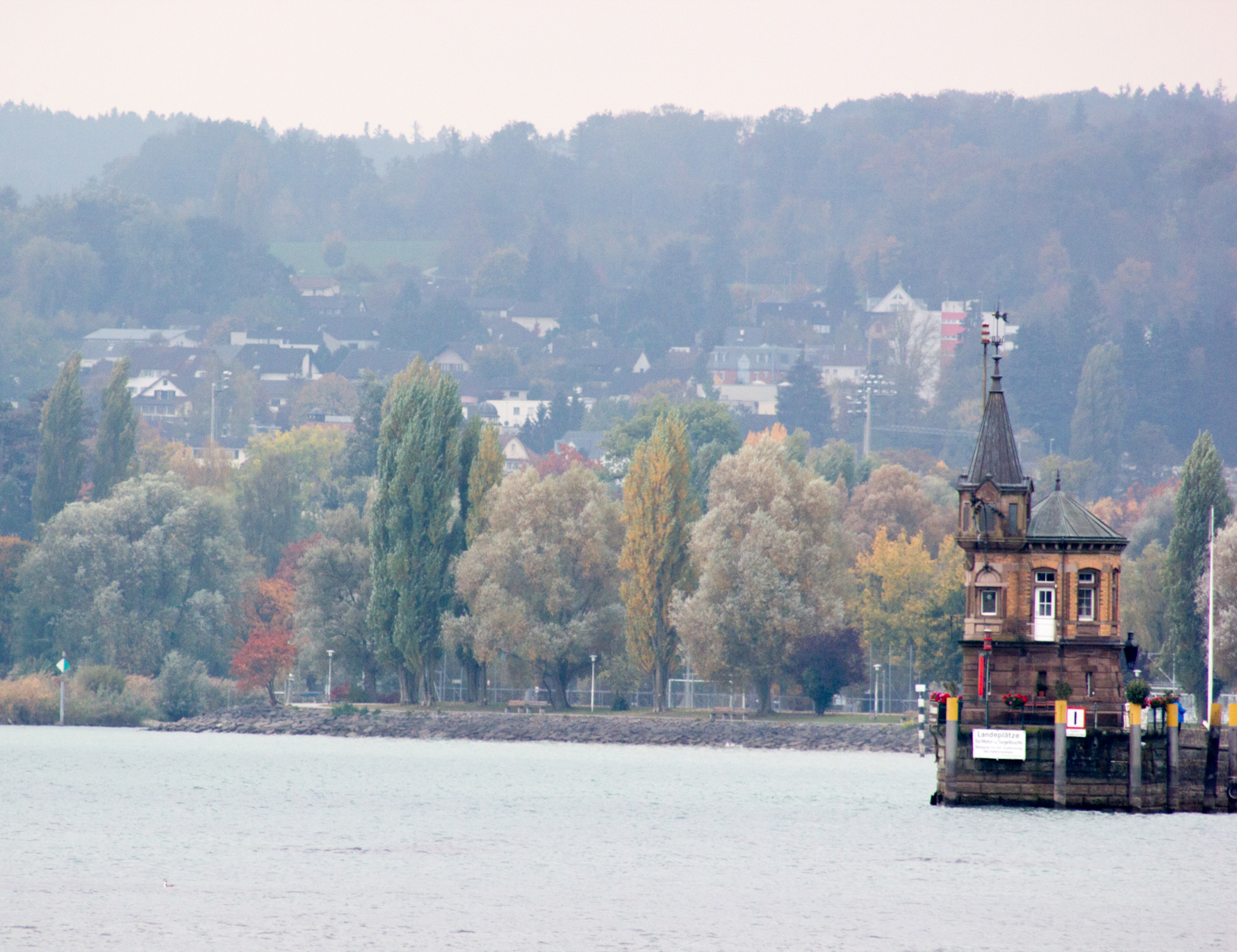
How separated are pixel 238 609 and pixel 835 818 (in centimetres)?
5801

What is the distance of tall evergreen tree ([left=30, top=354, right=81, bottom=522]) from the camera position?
12525 centimetres

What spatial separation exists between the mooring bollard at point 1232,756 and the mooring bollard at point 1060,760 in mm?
5336

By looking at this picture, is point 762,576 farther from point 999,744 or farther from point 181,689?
point 999,744

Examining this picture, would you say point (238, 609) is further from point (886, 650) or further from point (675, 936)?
point (675, 936)

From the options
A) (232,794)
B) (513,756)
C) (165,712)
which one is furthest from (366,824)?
(165,712)

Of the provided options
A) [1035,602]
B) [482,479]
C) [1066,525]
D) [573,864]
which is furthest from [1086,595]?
[482,479]

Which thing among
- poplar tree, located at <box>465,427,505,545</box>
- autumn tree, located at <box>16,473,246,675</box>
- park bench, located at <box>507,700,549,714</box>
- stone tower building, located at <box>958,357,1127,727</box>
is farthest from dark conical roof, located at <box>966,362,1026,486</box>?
autumn tree, located at <box>16,473,246,675</box>

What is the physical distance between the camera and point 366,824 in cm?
6100

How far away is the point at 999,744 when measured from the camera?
59969mm

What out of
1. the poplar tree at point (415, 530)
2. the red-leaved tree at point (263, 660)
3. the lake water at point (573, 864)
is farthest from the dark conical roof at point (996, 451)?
the red-leaved tree at point (263, 660)

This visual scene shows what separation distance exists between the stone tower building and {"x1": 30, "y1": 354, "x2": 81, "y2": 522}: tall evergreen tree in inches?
2868

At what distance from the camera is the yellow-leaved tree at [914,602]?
4048 inches

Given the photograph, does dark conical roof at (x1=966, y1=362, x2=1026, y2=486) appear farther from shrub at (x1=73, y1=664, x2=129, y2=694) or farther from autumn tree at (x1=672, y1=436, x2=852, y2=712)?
shrub at (x1=73, y1=664, x2=129, y2=694)

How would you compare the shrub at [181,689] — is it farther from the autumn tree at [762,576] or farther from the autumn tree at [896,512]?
the autumn tree at [896,512]
